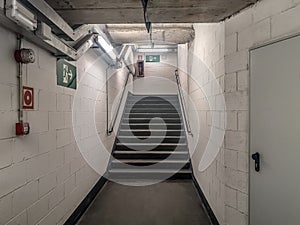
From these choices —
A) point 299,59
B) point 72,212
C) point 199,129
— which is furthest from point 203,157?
point 299,59

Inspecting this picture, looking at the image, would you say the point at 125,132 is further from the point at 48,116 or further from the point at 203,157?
the point at 48,116

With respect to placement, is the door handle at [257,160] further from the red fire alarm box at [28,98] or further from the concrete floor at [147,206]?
the red fire alarm box at [28,98]

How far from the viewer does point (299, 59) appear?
1580 millimetres

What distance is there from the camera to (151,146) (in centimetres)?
517

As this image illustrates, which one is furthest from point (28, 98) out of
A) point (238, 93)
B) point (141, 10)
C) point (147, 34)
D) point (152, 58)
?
point (152, 58)

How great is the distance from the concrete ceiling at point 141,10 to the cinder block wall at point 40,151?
453 millimetres

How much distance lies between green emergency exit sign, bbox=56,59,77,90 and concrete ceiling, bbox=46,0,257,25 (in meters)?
0.45

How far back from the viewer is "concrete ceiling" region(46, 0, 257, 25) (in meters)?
1.96

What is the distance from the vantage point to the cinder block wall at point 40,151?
1624 mm

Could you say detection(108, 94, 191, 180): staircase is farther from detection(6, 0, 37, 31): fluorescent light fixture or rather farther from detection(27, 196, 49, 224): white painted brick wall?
detection(6, 0, 37, 31): fluorescent light fixture

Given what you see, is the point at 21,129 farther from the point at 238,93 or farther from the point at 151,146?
the point at 151,146

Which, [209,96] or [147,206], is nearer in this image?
[209,96]

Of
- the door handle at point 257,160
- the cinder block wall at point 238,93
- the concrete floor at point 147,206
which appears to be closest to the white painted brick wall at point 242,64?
the cinder block wall at point 238,93

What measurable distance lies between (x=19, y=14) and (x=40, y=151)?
117 centimetres
